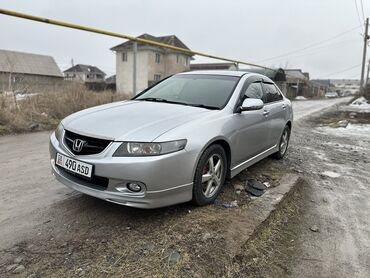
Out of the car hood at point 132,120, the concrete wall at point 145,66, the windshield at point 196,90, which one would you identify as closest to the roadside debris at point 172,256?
the car hood at point 132,120

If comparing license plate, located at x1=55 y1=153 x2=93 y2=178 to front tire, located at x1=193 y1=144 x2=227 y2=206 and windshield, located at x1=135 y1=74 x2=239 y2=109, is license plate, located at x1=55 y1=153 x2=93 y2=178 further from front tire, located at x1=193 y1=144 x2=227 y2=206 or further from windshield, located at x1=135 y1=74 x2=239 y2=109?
windshield, located at x1=135 y1=74 x2=239 y2=109

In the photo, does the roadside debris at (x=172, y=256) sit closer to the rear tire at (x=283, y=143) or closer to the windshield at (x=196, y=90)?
the windshield at (x=196, y=90)

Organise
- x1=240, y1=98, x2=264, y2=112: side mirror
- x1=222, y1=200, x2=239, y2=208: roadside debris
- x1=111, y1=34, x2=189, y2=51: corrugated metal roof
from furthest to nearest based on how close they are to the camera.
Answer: x1=111, y1=34, x2=189, y2=51: corrugated metal roof
x1=240, y1=98, x2=264, y2=112: side mirror
x1=222, y1=200, x2=239, y2=208: roadside debris

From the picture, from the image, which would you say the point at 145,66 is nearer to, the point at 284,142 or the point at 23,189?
the point at 284,142

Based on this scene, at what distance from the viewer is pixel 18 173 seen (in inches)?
175

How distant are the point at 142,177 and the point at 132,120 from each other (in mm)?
680

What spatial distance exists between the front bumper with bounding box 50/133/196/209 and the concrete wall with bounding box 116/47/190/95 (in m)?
33.2

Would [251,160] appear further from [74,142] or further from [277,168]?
[74,142]

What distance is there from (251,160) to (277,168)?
113 centimetres

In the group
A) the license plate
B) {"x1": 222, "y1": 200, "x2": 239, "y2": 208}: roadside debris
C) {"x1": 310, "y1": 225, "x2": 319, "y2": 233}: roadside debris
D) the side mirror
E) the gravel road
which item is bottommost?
{"x1": 310, "y1": 225, "x2": 319, "y2": 233}: roadside debris

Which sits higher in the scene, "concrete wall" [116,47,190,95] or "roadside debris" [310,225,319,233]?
"concrete wall" [116,47,190,95]

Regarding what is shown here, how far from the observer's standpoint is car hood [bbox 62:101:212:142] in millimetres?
2830

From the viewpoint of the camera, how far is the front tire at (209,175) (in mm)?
3111

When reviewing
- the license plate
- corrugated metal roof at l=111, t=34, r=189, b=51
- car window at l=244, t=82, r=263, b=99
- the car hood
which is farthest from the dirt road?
corrugated metal roof at l=111, t=34, r=189, b=51
